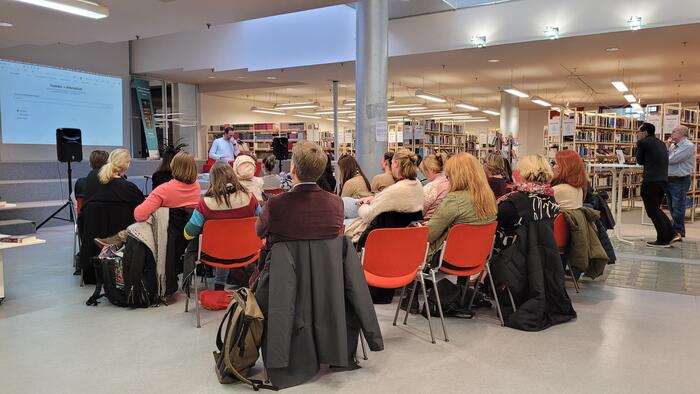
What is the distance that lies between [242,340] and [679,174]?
7.60 metres

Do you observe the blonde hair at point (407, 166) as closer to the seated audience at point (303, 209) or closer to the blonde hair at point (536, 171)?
the blonde hair at point (536, 171)

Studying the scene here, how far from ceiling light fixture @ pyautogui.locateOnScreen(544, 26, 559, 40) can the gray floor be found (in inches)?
216

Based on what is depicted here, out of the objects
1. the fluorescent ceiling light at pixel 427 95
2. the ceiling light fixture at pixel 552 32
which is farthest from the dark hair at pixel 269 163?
the fluorescent ceiling light at pixel 427 95

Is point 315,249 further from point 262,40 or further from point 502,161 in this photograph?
point 262,40

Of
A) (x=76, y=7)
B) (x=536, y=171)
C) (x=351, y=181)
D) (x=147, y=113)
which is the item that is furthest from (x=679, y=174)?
(x=147, y=113)

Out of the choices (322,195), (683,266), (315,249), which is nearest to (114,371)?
(315,249)

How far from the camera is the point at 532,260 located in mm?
3871

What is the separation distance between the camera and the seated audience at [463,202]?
384cm

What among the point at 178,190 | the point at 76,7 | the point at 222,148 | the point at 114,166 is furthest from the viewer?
the point at 222,148

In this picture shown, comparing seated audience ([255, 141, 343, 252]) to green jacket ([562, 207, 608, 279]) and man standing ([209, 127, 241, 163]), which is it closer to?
green jacket ([562, 207, 608, 279])

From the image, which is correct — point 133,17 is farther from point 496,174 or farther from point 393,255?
point 393,255

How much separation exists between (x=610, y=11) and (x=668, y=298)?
5.50 meters

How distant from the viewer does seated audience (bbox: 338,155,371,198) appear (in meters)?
5.32

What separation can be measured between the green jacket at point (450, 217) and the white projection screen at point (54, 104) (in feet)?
36.7
